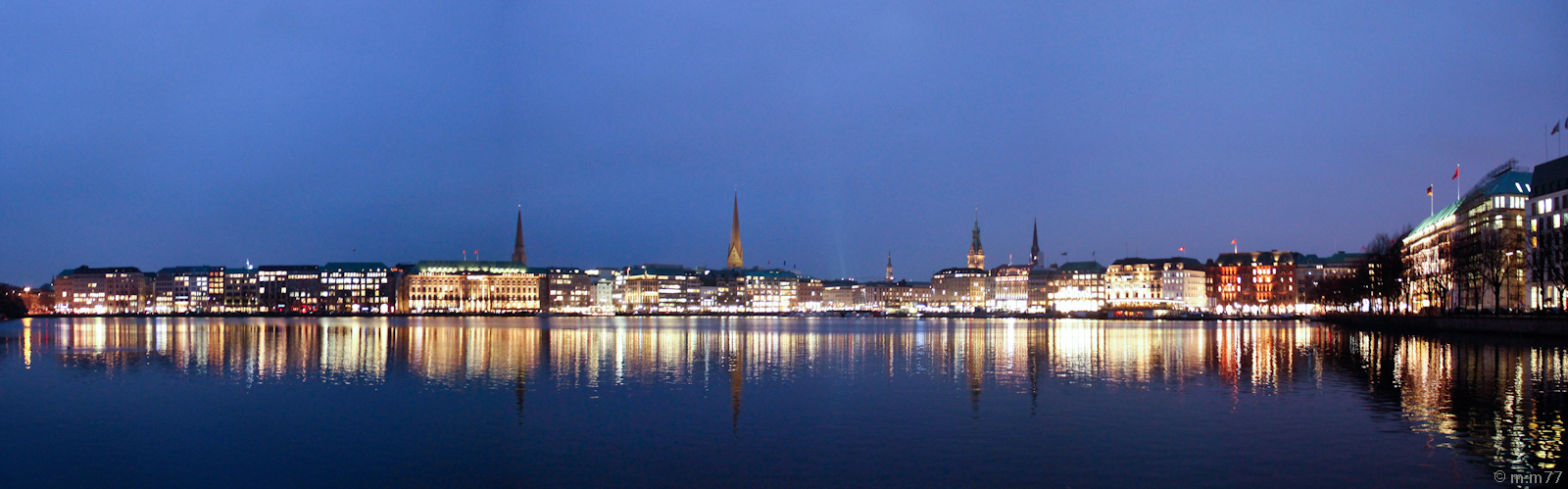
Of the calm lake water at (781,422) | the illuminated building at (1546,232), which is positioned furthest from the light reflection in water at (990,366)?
the illuminated building at (1546,232)

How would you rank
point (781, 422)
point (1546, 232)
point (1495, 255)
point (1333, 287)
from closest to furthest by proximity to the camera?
1. point (781, 422)
2. point (1495, 255)
3. point (1546, 232)
4. point (1333, 287)

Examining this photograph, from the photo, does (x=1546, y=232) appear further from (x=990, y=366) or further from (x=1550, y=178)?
(x=990, y=366)

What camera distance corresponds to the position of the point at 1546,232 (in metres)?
72.8

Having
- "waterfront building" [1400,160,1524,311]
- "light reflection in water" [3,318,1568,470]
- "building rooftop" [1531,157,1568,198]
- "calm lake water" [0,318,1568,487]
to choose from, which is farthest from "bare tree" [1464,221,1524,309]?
"calm lake water" [0,318,1568,487]

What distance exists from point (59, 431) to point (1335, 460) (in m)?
23.8

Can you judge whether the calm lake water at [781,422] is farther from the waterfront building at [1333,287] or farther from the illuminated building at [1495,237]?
the waterfront building at [1333,287]

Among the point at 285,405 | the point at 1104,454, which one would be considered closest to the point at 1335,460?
the point at 1104,454

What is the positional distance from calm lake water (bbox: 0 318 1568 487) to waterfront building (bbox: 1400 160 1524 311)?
38734 millimetres

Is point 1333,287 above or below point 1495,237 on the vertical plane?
below

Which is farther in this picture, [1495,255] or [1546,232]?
[1546,232]

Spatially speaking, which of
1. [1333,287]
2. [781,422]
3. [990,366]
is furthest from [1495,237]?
[781,422]

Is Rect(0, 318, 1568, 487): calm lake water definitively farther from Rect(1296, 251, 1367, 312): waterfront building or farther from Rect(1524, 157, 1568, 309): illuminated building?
Rect(1296, 251, 1367, 312): waterfront building

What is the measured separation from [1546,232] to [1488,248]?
165 inches

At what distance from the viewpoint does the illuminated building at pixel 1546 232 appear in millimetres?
65750
